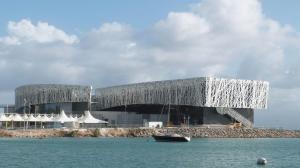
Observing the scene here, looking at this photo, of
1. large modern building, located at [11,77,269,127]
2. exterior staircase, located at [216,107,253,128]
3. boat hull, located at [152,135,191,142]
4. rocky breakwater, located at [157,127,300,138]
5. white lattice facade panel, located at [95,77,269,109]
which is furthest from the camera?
exterior staircase, located at [216,107,253,128]

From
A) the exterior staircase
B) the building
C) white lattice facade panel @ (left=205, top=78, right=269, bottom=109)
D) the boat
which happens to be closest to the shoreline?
the exterior staircase

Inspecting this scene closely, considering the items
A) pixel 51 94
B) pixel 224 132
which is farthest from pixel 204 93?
pixel 51 94

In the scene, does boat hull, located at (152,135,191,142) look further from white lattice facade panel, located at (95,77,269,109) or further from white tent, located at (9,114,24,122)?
white lattice facade panel, located at (95,77,269,109)

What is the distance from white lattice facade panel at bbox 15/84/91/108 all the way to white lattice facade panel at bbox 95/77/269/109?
14688mm

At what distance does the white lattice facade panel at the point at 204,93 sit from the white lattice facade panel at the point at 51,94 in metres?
14.7

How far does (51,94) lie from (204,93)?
5100 cm

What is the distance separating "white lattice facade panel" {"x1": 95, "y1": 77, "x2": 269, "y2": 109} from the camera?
136250 millimetres

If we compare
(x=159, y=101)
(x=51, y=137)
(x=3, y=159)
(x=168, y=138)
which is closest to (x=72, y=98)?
(x=159, y=101)

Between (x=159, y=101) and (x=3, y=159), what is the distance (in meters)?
91.0

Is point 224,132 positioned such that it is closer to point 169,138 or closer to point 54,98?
point 169,138

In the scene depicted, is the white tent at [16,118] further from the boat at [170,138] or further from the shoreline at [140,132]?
the boat at [170,138]

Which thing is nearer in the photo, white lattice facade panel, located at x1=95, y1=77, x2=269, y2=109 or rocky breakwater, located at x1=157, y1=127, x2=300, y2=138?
rocky breakwater, located at x1=157, y1=127, x2=300, y2=138

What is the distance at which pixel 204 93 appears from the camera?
135 metres

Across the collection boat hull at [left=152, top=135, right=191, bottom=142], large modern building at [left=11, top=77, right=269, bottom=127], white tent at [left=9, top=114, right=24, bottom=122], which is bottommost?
boat hull at [left=152, top=135, right=191, bottom=142]
